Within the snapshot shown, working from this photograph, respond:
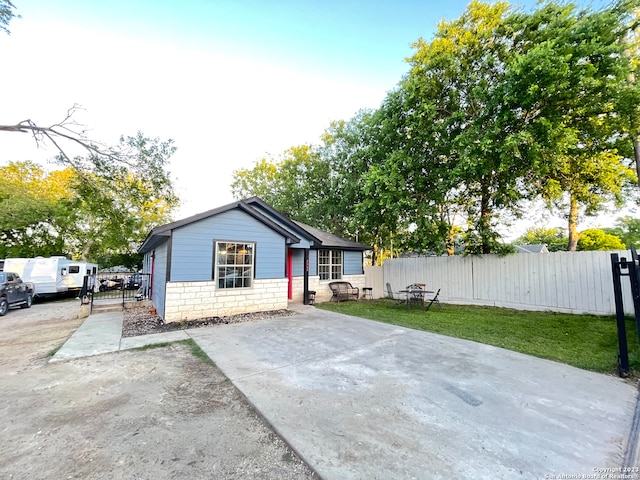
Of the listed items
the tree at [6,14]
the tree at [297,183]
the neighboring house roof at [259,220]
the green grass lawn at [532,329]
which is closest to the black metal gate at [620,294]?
the green grass lawn at [532,329]

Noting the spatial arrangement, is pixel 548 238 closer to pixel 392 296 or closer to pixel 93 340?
pixel 392 296

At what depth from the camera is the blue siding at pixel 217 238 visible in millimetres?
7336

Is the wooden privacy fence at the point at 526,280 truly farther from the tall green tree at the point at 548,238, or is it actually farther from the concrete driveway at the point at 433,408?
the tall green tree at the point at 548,238

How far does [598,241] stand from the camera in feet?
80.6

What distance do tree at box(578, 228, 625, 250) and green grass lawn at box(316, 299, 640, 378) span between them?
77.8 ft

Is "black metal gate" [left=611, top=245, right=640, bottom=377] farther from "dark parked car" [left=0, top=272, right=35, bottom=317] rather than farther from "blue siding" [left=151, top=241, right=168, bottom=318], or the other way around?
"dark parked car" [left=0, top=272, right=35, bottom=317]

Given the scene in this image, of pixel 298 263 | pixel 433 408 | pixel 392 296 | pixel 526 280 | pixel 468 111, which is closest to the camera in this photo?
pixel 433 408

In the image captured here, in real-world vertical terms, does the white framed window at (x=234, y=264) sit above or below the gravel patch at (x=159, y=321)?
above

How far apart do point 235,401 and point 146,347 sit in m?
3.23

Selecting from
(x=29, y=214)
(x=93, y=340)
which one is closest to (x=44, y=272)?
(x=29, y=214)

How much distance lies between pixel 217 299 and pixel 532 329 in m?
8.63

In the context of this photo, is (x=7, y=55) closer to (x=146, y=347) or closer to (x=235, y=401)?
(x=146, y=347)

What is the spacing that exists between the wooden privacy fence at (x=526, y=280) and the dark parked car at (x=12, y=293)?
15492mm

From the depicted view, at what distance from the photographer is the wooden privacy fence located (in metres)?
7.72
